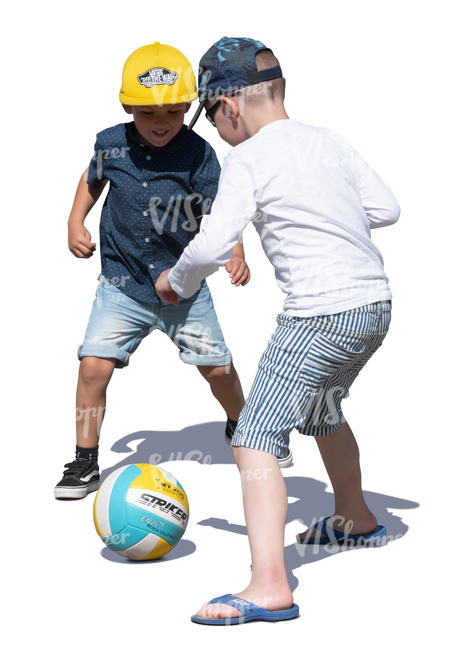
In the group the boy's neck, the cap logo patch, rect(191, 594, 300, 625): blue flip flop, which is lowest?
rect(191, 594, 300, 625): blue flip flop

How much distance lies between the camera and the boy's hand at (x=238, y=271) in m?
6.56

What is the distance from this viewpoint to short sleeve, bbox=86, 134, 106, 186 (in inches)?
271

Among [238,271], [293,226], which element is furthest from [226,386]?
[293,226]

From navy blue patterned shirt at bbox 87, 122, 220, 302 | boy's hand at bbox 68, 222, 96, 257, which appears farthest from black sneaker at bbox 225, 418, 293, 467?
boy's hand at bbox 68, 222, 96, 257

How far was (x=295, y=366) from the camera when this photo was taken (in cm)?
541

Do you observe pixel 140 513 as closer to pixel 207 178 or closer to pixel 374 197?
pixel 374 197

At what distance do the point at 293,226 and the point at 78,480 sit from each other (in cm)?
231

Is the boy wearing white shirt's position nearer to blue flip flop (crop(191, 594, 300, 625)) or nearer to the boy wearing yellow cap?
blue flip flop (crop(191, 594, 300, 625))

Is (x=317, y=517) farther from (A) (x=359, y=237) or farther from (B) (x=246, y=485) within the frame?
(A) (x=359, y=237)

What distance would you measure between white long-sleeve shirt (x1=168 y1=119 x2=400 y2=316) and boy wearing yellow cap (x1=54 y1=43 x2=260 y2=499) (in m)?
1.13

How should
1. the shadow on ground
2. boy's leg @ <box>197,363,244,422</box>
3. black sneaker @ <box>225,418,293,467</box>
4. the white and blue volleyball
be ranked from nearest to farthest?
the white and blue volleyball
the shadow on ground
boy's leg @ <box>197,363,244,422</box>
black sneaker @ <box>225,418,293,467</box>

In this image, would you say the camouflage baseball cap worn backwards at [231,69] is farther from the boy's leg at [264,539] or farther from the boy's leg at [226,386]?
the boy's leg at [226,386]

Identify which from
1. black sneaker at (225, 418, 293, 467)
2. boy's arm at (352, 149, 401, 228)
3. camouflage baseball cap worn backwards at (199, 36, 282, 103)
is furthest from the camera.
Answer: black sneaker at (225, 418, 293, 467)

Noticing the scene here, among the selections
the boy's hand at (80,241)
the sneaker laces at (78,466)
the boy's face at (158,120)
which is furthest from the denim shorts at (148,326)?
the boy's face at (158,120)
